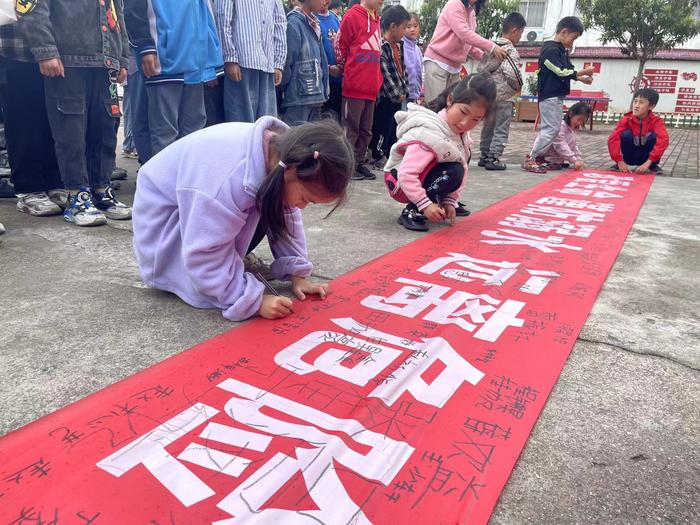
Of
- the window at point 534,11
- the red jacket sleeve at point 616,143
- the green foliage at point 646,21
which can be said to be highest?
the window at point 534,11

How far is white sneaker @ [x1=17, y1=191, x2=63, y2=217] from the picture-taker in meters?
2.52

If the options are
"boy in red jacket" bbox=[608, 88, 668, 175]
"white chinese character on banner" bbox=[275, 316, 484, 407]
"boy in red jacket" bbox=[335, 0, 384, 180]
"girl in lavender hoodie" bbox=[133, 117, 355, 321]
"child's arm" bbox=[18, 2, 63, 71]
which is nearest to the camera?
"white chinese character on banner" bbox=[275, 316, 484, 407]

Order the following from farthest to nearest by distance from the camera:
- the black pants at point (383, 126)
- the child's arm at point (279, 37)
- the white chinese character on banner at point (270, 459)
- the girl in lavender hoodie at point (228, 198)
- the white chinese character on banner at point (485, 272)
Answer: the black pants at point (383, 126) < the child's arm at point (279, 37) < the white chinese character on banner at point (485, 272) < the girl in lavender hoodie at point (228, 198) < the white chinese character on banner at point (270, 459)

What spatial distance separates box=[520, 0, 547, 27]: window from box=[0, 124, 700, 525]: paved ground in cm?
1576

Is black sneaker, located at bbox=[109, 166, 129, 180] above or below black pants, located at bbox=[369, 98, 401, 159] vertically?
below

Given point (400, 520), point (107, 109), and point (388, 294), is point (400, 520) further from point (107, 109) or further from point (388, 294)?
point (107, 109)

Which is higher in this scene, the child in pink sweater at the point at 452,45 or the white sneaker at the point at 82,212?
the child in pink sweater at the point at 452,45

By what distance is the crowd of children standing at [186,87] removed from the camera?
2.31m

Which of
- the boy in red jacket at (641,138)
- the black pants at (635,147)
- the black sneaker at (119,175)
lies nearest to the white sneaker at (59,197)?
the black sneaker at (119,175)

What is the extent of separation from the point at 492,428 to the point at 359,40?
127 inches

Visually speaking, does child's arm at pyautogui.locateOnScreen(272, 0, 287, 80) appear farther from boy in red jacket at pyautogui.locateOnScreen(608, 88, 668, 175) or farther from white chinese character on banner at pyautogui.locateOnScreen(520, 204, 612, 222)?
boy in red jacket at pyautogui.locateOnScreen(608, 88, 668, 175)

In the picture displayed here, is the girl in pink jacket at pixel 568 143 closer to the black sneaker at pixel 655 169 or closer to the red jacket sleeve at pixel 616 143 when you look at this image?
the red jacket sleeve at pixel 616 143

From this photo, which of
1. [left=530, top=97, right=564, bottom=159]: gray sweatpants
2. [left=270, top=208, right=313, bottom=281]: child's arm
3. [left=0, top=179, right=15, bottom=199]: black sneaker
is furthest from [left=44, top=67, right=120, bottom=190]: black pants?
[left=530, top=97, right=564, bottom=159]: gray sweatpants

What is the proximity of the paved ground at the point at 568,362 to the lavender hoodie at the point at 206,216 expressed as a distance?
101mm
